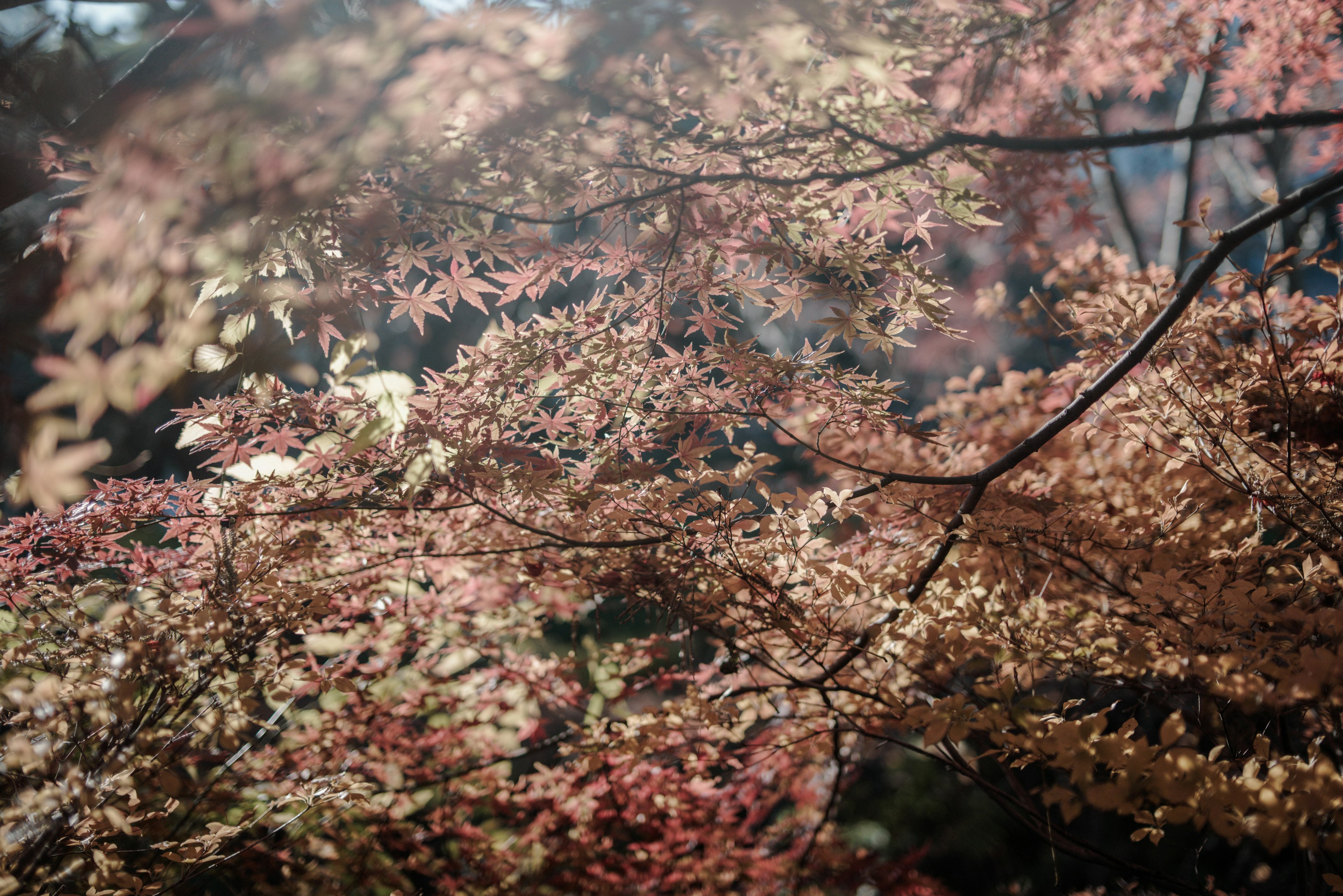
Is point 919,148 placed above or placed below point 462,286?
below

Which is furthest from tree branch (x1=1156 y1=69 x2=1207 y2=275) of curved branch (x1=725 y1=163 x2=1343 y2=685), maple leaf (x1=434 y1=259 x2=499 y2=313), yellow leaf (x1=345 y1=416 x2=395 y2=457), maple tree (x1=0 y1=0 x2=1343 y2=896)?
yellow leaf (x1=345 y1=416 x2=395 y2=457)

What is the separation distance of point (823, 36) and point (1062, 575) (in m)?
1.93

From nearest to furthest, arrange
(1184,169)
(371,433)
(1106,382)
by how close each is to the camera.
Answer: (371,433), (1106,382), (1184,169)

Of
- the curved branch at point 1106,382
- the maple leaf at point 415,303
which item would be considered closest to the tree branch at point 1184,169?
the curved branch at point 1106,382

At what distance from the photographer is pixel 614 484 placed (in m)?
1.92

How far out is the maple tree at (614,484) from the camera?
4.00ft

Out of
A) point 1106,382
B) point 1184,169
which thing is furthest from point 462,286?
point 1184,169

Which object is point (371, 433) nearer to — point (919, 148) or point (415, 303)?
point (415, 303)

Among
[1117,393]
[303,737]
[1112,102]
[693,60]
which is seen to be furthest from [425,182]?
[1112,102]

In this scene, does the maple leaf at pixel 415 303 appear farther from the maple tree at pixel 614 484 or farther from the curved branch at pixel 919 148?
the curved branch at pixel 919 148

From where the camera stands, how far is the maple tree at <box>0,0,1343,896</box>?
1219 millimetres

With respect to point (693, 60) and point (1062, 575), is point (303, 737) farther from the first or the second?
point (1062, 575)

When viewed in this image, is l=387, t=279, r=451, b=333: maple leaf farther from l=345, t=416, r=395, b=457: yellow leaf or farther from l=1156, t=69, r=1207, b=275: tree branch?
l=1156, t=69, r=1207, b=275: tree branch

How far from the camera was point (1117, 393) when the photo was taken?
245cm
